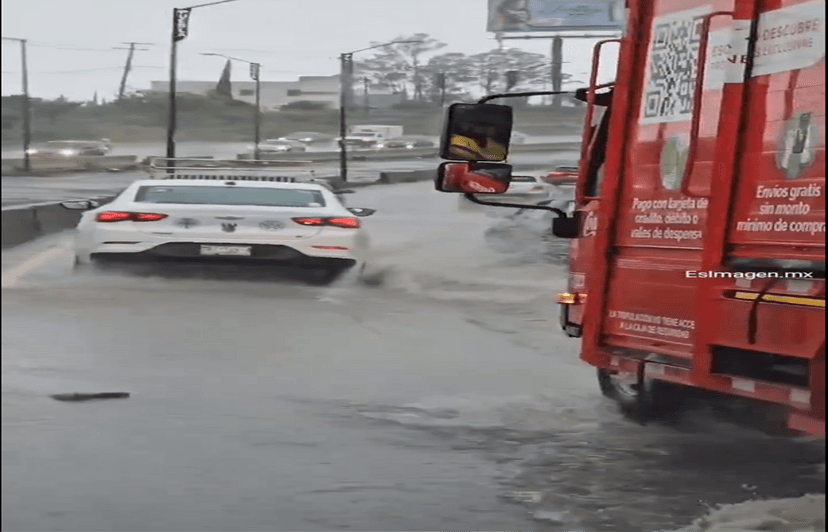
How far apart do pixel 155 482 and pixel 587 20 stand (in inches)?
107

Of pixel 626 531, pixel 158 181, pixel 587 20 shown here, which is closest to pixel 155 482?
pixel 626 531

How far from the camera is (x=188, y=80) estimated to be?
24.1ft

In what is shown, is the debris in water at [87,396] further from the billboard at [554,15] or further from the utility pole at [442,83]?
the billboard at [554,15]

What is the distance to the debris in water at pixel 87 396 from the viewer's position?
253 inches

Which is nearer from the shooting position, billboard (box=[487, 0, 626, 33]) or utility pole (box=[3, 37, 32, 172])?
utility pole (box=[3, 37, 32, 172])

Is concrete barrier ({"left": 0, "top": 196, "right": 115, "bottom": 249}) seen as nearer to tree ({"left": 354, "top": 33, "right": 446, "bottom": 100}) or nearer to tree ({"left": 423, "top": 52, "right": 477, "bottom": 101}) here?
tree ({"left": 354, "top": 33, "right": 446, "bottom": 100})

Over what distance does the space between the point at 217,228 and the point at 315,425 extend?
3.54 meters

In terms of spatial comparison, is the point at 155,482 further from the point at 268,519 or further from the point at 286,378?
the point at 286,378

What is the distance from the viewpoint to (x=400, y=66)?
26.6 ft

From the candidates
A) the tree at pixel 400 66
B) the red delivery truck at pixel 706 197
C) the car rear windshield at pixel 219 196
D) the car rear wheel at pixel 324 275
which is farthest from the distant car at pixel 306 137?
the red delivery truck at pixel 706 197

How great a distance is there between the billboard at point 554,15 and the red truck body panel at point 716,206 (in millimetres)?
472

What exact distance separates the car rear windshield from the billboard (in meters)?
3.14

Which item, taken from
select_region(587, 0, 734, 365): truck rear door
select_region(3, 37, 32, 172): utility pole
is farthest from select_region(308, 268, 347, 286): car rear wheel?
select_region(587, 0, 734, 365): truck rear door

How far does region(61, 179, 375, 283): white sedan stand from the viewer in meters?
9.52
